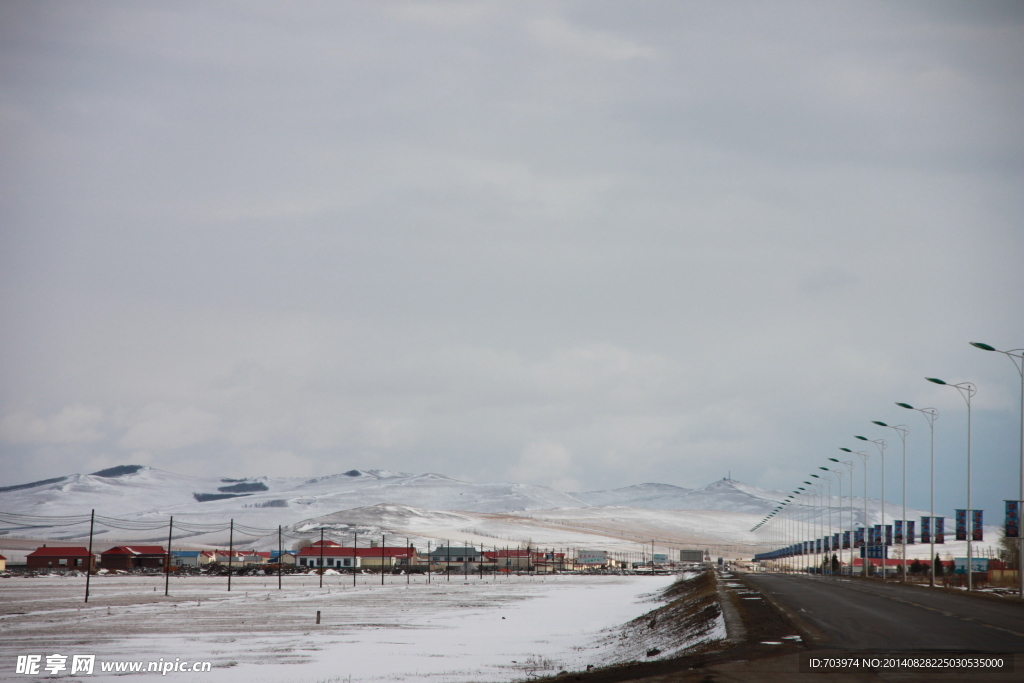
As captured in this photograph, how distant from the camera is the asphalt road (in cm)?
2691

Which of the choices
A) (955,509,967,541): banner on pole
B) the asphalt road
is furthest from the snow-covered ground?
(955,509,967,541): banner on pole

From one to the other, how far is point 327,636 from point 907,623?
26.1m

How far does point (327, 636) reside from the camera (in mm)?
46719

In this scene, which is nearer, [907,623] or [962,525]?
[907,623]

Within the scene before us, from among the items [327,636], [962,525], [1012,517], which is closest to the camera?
[327,636]

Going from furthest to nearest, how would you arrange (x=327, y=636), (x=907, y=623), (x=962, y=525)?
(x=962, y=525) → (x=327, y=636) → (x=907, y=623)

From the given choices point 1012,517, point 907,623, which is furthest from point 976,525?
point 907,623

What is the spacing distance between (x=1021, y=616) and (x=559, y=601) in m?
49.2

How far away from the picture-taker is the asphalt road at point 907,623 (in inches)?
1059

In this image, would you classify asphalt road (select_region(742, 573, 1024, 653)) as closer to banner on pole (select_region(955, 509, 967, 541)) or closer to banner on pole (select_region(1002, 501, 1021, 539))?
banner on pole (select_region(1002, 501, 1021, 539))

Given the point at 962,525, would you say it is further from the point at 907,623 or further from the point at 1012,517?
the point at 907,623

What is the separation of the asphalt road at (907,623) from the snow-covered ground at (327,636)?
27.7ft

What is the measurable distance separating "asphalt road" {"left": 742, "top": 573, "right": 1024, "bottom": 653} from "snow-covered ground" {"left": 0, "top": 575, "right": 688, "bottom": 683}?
27.7 ft

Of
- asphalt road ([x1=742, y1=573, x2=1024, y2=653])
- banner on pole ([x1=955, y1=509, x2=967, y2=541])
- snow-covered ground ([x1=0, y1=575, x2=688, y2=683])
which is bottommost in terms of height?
snow-covered ground ([x1=0, y1=575, x2=688, y2=683])
